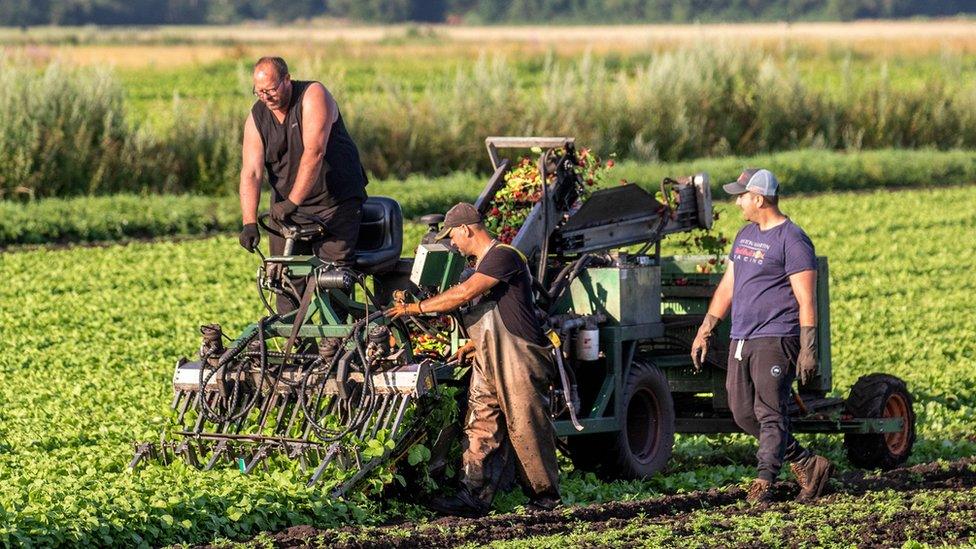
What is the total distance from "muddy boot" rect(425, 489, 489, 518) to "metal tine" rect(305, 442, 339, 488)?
0.66m

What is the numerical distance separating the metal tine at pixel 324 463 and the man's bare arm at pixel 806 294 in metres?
2.82

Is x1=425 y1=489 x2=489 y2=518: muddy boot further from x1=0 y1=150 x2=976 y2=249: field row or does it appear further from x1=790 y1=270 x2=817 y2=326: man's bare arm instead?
x1=0 y1=150 x2=976 y2=249: field row

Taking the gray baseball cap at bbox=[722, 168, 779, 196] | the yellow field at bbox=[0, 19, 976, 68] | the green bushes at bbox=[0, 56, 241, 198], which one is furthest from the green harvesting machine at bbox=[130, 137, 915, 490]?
the yellow field at bbox=[0, 19, 976, 68]

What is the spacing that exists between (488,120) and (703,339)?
67.5 feet

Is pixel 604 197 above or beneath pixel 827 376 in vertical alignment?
above

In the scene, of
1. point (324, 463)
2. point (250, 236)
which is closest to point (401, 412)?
point (324, 463)

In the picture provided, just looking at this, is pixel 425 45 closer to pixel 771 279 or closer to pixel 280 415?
pixel 771 279

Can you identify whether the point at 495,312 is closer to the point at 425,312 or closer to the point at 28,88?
the point at 425,312

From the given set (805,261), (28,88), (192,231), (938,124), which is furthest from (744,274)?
(938,124)

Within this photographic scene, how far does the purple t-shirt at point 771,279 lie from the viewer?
31.7 feet

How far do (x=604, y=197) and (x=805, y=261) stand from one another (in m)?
1.45

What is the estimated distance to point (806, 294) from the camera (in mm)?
9586

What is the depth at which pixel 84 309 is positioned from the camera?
54.3ft

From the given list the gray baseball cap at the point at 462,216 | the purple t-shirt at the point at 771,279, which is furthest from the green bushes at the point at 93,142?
the purple t-shirt at the point at 771,279
